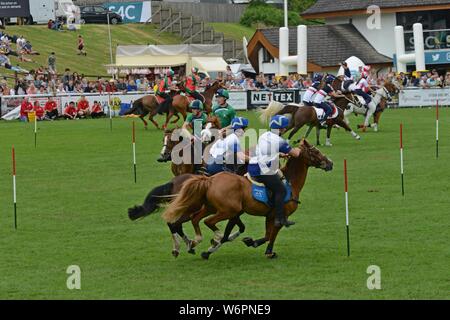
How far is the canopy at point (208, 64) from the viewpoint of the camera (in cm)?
5875

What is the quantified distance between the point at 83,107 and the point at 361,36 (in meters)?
26.4

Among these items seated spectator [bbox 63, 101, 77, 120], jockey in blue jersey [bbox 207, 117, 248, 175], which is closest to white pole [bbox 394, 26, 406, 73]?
seated spectator [bbox 63, 101, 77, 120]

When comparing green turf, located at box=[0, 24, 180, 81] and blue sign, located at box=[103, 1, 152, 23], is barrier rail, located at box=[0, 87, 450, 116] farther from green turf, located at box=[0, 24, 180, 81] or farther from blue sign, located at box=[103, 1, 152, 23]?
blue sign, located at box=[103, 1, 152, 23]

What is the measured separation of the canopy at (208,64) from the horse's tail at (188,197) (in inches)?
1727

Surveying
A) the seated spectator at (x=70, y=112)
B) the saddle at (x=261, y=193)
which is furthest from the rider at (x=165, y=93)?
the saddle at (x=261, y=193)

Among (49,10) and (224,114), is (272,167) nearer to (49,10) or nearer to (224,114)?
(224,114)

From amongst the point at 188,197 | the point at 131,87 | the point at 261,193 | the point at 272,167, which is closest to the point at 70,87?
the point at 131,87

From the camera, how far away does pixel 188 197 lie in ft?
48.2

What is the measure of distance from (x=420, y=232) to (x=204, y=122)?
4.95m

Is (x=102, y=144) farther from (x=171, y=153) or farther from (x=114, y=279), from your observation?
(x=114, y=279)

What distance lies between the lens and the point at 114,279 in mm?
14047

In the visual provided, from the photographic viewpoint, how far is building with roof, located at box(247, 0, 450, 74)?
64250mm

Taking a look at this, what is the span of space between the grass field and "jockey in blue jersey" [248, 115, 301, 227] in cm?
82
